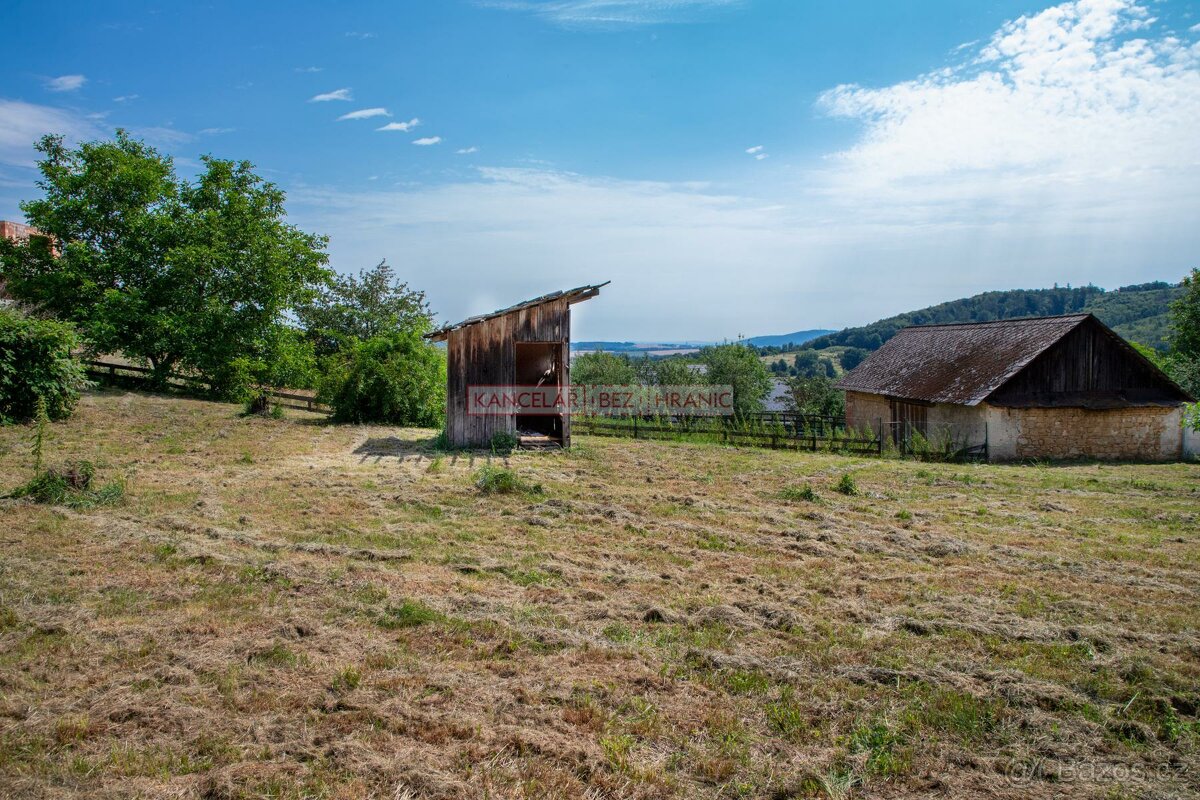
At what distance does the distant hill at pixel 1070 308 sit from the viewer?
191ft

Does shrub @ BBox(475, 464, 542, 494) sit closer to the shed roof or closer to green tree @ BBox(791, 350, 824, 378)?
the shed roof

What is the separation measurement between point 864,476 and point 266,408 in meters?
17.9

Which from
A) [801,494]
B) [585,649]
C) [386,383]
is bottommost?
[585,649]

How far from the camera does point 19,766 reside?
143 inches

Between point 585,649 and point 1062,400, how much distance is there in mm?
19750

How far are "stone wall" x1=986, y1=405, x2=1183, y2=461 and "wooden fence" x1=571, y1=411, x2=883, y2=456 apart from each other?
11.2 feet

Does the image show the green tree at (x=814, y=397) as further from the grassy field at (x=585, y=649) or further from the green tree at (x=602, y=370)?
the grassy field at (x=585, y=649)

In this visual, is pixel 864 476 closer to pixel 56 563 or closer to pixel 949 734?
pixel 949 734

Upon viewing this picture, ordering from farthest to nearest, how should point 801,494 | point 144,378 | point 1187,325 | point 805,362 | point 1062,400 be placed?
point 805,362 < point 1187,325 < point 144,378 < point 1062,400 < point 801,494

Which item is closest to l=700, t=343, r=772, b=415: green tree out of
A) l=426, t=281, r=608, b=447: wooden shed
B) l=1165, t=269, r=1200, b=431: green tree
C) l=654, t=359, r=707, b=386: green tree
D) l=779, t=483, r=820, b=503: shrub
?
l=654, t=359, r=707, b=386: green tree

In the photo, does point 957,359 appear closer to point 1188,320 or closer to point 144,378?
point 1188,320

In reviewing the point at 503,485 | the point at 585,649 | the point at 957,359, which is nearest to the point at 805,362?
the point at 957,359

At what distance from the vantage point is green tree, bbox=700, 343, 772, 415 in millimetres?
36719

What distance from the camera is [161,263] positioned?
2455 cm
